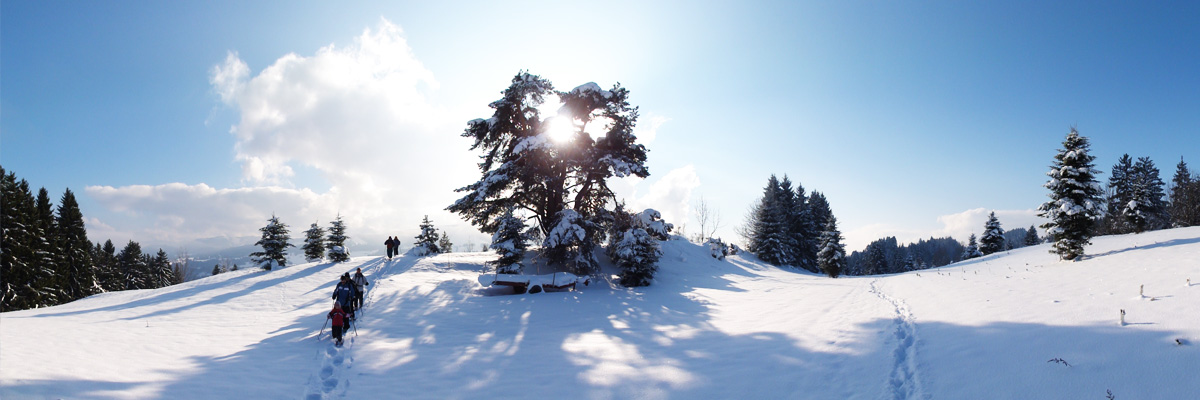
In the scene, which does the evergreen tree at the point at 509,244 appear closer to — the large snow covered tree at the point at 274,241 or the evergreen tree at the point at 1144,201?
the large snow covered tree at the point at 274,241

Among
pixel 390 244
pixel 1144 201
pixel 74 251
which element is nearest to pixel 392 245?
pixel 390 244

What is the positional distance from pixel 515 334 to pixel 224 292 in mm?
15431

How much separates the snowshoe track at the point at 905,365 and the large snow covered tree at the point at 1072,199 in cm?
1450

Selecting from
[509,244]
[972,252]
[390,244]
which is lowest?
[972,252]

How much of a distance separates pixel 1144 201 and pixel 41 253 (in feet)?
245

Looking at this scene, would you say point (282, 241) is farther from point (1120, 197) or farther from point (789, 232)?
point (1120, 197)

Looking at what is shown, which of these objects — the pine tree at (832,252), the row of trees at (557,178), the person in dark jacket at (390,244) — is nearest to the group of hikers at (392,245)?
the person in dark jacket at (390,244)

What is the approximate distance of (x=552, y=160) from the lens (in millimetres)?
21844

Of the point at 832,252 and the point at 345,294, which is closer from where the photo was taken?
the point at 345,294

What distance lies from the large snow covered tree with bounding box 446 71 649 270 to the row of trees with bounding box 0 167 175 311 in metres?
30.2

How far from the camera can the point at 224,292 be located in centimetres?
1836

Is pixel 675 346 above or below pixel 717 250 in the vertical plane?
below

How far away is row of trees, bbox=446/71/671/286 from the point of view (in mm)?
20516

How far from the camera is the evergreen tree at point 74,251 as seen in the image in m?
35.4
